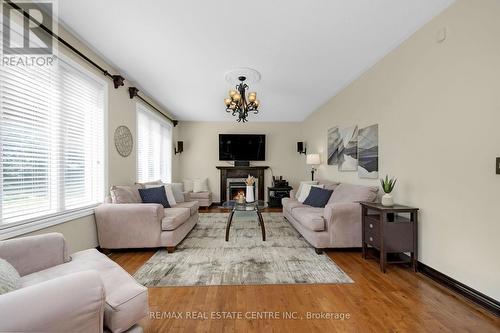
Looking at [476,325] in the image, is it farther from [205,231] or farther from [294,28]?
[205,231]

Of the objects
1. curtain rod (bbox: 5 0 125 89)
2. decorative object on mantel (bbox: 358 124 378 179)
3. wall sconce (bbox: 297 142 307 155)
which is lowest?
decorative object on mantel (bbox: 358 124 378 179)

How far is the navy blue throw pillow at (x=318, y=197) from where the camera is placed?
12.2ft

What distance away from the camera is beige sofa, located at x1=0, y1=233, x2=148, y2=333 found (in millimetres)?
763

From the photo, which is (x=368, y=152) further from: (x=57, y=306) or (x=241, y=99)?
(x=57, y=306)

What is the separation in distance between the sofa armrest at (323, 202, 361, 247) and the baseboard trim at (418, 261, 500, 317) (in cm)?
70

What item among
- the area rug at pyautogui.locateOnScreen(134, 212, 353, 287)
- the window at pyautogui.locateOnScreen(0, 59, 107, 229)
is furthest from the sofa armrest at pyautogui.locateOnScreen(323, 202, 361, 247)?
the window at pyautogui.locateOnScreen(0, 59, 107, 229)

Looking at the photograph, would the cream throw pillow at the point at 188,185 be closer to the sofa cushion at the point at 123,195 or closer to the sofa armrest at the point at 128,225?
the sofa cushion at the point at 123,195

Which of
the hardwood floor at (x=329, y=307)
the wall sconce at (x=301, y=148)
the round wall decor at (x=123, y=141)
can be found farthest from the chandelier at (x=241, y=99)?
the wall sconce at (x=301, y=148)

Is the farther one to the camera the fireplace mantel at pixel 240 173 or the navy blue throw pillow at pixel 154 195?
the fireplace mantel at pixel 240 173

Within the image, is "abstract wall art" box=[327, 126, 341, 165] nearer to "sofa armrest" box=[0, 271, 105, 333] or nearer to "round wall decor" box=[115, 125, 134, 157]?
"round wall decor" box=[115, 125, 134, 157]

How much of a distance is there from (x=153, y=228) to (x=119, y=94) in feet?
7.25

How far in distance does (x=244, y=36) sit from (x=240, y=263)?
2590mm

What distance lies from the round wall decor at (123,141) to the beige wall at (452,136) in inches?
154

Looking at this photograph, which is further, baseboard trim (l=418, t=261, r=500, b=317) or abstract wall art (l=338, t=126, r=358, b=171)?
abstract wall art (l=338, t=126, r=358, b=171)
